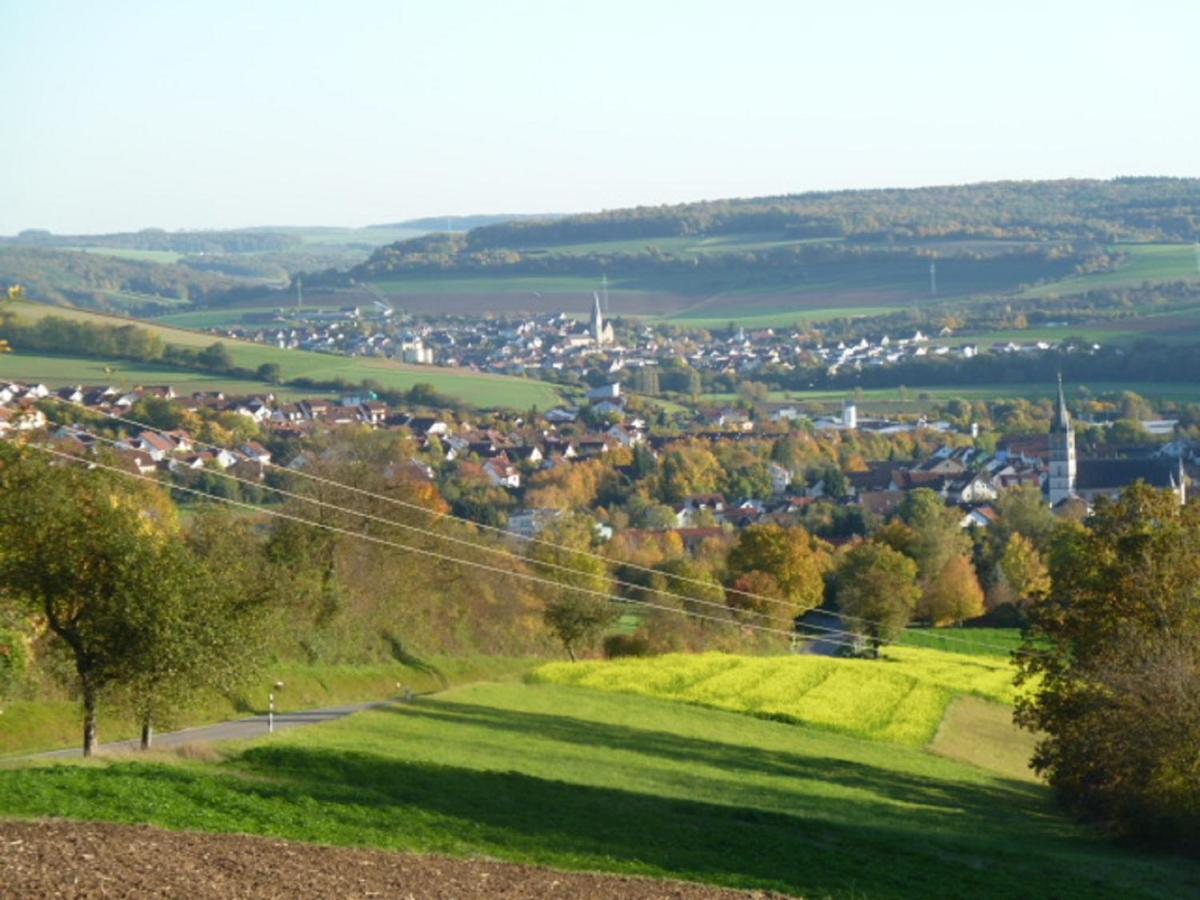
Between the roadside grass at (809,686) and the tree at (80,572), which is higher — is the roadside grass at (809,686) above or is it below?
below

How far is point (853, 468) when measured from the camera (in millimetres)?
125562

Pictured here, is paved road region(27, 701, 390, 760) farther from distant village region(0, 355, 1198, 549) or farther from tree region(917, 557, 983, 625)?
tree region(917, 557, 983, 625)

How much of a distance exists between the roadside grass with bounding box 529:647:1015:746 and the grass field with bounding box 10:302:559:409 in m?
58.6

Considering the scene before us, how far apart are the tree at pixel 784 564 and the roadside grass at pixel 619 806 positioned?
36671 millimetres

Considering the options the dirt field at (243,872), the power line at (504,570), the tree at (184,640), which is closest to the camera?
the dirt field at (243,872)

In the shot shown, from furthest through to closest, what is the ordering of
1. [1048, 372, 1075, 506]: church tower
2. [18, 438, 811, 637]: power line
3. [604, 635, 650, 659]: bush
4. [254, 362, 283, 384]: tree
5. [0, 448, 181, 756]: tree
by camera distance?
[1048, 372, 1075, 506]: church tower → [254, 362, 283, 384]: tree → [604, 635, 650, 659]: bush → [18, 438, 811, 637]: power line → [0, 448, 181, 756]: tree

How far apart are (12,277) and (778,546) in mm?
84578

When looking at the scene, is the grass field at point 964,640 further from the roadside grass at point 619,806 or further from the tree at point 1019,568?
the roadside grass at point 619,806

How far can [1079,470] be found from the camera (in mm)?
124188

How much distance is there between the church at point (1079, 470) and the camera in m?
119

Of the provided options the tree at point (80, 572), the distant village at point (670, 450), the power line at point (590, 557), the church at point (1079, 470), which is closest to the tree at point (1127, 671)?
the tree at point (80, 572)

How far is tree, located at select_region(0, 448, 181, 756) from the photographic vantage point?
91.8 ft

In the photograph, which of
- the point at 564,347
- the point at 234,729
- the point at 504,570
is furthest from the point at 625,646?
the point at 564,347

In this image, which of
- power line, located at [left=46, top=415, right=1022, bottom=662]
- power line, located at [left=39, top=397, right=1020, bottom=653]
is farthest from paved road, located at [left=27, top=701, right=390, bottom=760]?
power line, located at [left=39, top=397, right=1020, bottom=653]
